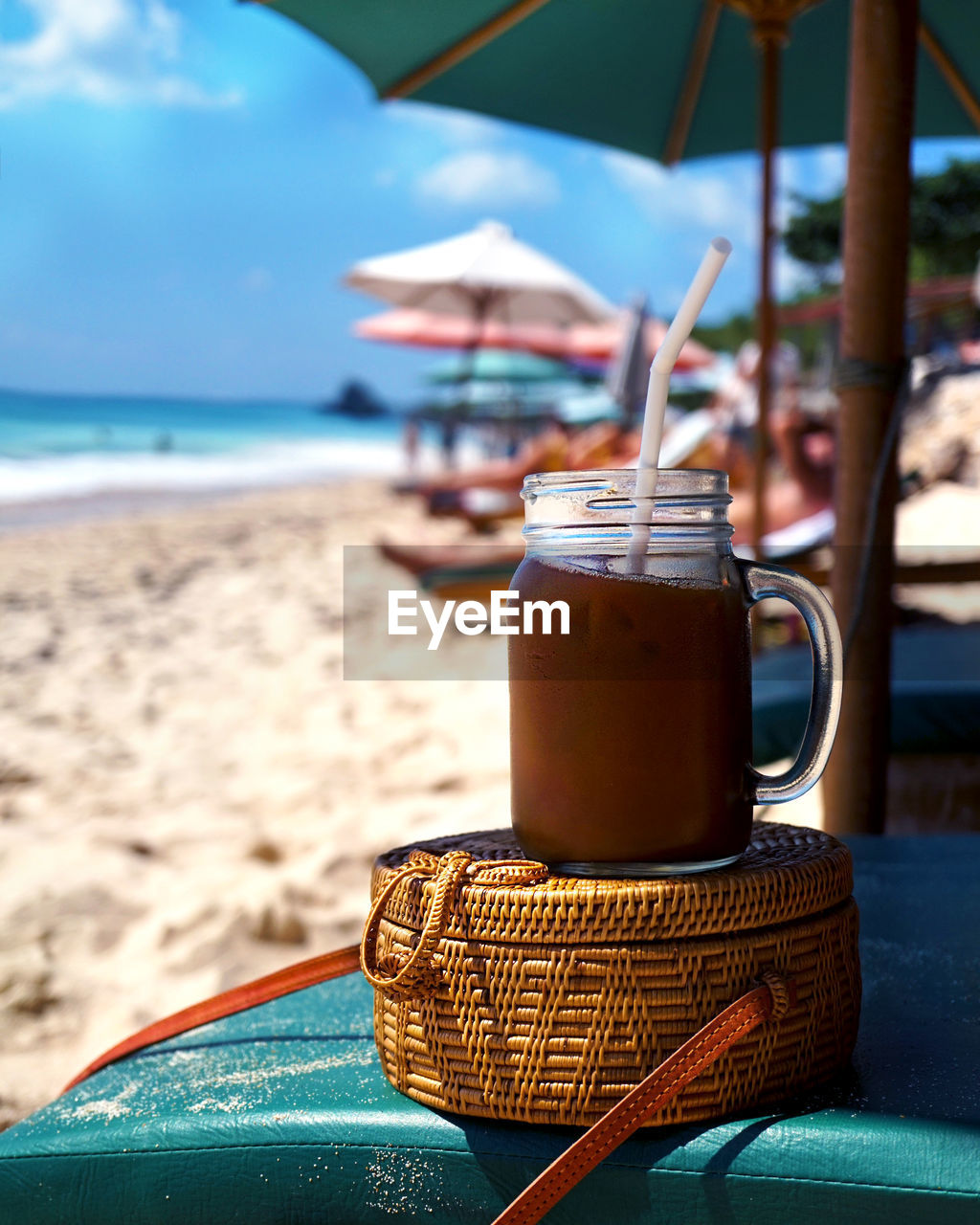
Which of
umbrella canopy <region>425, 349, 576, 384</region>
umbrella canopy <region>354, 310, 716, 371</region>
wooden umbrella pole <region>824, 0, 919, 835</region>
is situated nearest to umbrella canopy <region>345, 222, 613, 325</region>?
umbrella canopy <region>354, 310, 716, 371</region>

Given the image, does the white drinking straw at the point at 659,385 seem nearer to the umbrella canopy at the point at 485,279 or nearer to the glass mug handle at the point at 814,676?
the glass mug handle at the point at 814,676

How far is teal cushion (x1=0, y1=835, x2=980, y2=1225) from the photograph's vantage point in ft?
2.42

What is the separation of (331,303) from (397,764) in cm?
5267

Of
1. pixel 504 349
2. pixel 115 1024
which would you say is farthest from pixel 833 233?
pixel 115 1024

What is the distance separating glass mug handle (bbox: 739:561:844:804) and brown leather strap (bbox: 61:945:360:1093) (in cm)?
40

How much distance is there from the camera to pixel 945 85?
305cm

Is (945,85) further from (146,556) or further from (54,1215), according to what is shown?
(146,556)

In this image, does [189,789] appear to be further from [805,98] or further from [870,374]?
[805,98]

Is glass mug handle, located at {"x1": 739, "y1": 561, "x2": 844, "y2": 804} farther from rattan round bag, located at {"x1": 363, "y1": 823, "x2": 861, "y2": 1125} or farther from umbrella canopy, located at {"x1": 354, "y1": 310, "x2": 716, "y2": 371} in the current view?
umbrella canopy, located at {"x1": 354, "y1": 310, "x2": 716, "y2": 371}

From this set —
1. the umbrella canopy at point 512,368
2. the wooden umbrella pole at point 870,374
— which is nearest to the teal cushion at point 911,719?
the wooden umbrella pole at point 870,374

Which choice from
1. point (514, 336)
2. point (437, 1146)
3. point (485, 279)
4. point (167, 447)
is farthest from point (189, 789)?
point (167, 447)

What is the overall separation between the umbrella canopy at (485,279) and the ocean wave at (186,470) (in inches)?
286

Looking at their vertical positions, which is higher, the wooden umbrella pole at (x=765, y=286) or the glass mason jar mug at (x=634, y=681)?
the wooden umbrella pole at (x=765, y=286)

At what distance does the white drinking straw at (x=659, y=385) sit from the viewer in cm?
70
